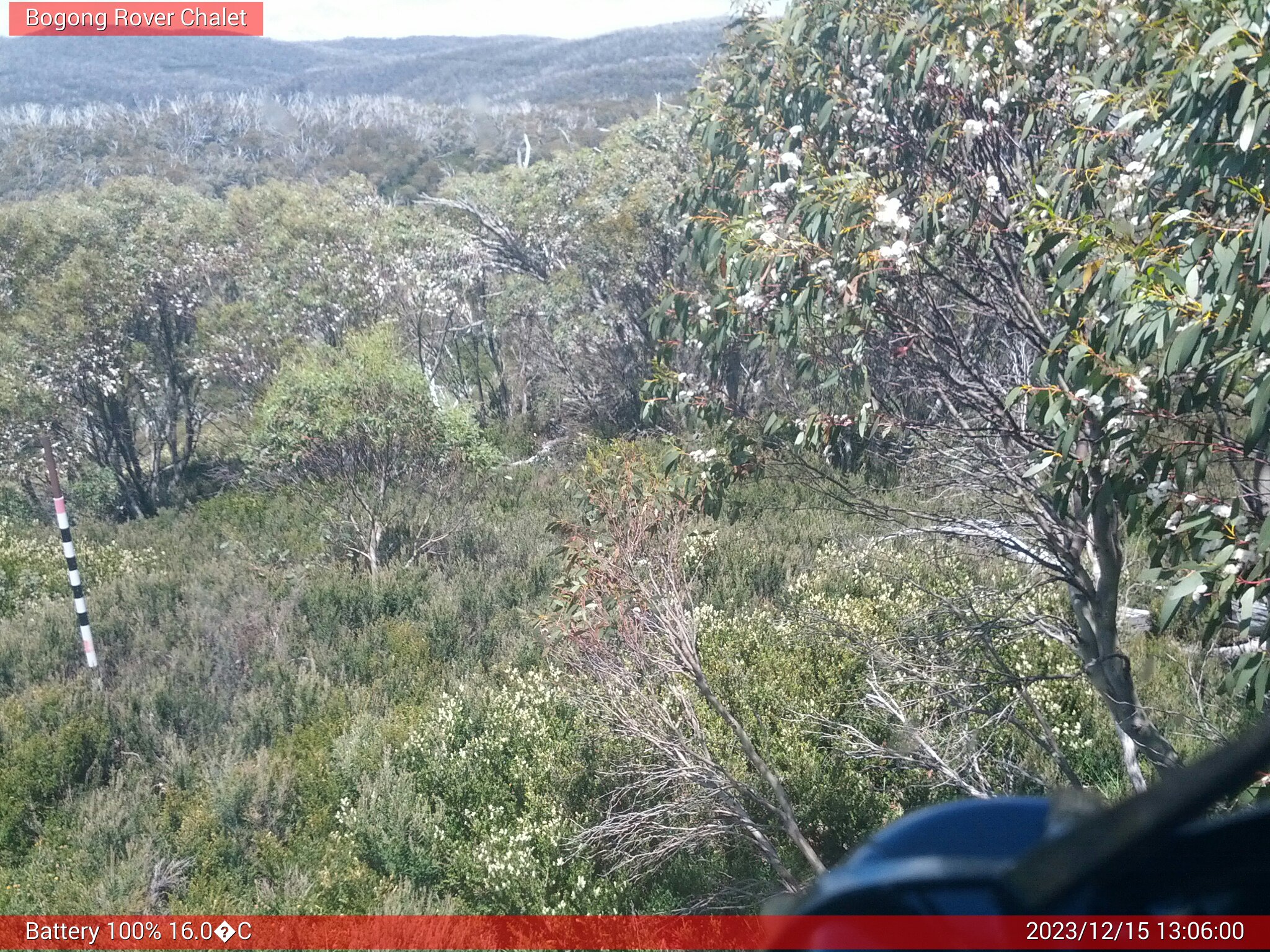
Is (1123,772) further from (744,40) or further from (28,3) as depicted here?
(28,3)

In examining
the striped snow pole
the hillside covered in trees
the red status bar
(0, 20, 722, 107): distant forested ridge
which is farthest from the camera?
(0, 20, 722, 107): distant forested ridge

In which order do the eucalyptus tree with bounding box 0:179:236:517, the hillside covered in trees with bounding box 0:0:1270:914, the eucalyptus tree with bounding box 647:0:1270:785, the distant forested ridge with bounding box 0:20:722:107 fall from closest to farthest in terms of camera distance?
the eucalyptus tree with bounding box 647:0:1270:785, the hillside covered in trees with bounding box 0:0:1270:914, the eucalyptus tree with bounding box 0:179:236:517, the distant forested ridge with bounding box 0:20:722:107

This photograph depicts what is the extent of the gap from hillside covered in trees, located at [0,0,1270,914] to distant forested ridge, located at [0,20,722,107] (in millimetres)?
48189

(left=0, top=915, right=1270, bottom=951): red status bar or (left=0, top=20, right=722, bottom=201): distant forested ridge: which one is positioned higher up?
(left=0, top=20, right=722, bottom=201): distant forested ridge

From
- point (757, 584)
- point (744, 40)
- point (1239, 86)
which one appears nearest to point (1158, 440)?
point (1239, 86)

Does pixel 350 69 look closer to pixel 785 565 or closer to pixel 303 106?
pixel 303 106

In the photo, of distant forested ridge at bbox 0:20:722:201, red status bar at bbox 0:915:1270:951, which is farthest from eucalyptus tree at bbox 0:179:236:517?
distant forested ridge at bbox 0:20:722:201

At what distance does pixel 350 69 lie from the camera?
75938 millimetres

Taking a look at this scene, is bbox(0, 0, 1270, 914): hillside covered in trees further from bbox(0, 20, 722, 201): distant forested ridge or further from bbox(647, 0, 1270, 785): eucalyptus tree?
bbox(0, 20, 722, 201): distant forested ridge

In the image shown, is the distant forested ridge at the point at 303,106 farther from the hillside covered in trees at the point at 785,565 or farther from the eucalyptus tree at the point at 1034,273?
the eucalyptus tree at the point at 1034,273

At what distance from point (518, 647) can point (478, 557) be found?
3523 mm

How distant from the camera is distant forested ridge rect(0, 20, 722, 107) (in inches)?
2392

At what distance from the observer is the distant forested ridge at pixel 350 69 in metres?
60.8

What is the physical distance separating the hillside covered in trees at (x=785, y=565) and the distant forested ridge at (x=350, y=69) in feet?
158
